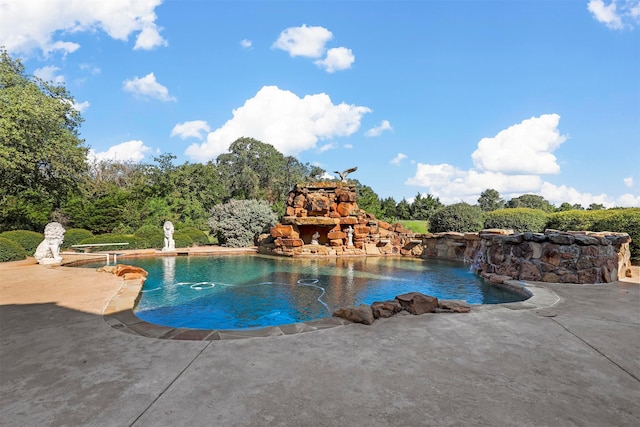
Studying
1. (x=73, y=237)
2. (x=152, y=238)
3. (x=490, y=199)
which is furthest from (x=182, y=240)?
(x=490, y=199)

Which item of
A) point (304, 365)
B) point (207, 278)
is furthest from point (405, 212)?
point (304, 365)

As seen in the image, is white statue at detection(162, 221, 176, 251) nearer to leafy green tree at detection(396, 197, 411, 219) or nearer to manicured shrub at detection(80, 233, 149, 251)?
manicured shrub at detection(80, 233, 149, 251)

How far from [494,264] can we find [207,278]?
8.63 metres

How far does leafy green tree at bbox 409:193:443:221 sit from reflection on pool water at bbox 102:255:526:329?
21.3m

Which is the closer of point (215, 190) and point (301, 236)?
point (301, 236)

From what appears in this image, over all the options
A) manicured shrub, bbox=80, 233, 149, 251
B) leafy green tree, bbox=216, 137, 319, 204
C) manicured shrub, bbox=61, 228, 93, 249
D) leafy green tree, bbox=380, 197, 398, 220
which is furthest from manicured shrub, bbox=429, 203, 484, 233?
leafy green tree, bbox=216, 137, 319, 204

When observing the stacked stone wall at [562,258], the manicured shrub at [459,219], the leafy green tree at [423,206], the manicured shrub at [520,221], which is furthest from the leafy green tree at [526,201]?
the stacked stone wall at [562,258]

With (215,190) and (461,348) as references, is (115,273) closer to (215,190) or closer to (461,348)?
(461,348)

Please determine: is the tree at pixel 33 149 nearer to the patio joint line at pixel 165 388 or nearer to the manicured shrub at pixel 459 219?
the patio joint line at pixel 165 388

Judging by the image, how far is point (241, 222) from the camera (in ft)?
63.2

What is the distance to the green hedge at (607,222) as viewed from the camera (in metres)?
10.9

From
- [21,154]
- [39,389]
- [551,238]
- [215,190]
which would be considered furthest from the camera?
[215,190]

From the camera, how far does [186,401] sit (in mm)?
2326

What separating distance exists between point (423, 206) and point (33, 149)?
3142 centimetres
